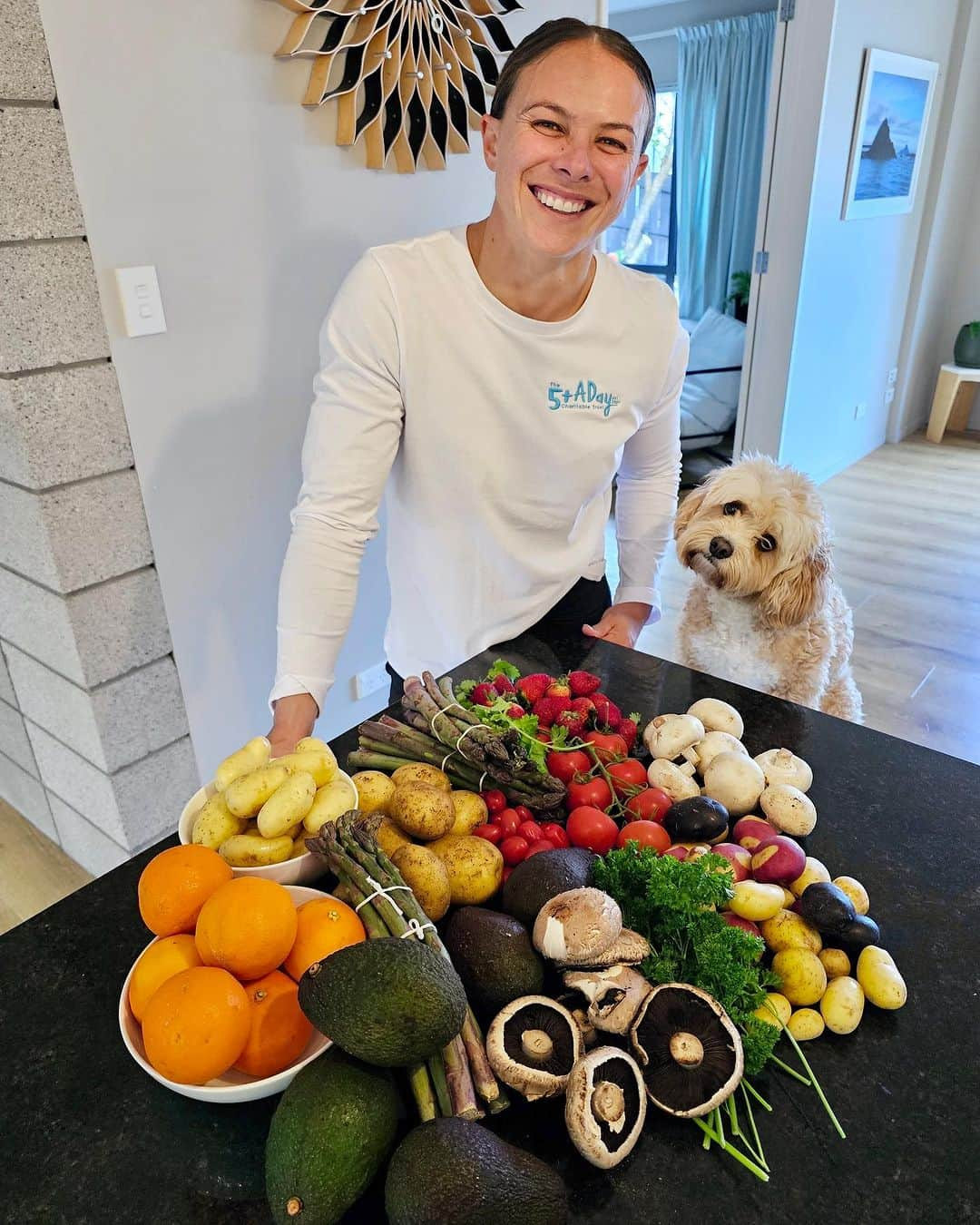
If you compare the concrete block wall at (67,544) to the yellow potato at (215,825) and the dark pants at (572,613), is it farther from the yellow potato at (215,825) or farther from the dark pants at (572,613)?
the yellow potato at (215,825)

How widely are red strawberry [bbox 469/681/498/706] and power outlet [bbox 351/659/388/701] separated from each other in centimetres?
125

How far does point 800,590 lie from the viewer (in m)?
1.77

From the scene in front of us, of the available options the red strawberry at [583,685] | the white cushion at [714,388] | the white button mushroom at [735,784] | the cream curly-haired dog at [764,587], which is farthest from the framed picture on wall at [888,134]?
the white button mushroom at [735,784]

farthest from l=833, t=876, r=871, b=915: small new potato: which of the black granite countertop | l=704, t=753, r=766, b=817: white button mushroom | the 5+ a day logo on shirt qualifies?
the 5+ a day logo on shirt

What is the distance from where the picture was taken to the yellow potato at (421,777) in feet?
2.94

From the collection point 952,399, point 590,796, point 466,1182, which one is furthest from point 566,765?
point 952,399

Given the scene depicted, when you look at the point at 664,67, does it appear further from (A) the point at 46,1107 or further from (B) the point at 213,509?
(A) the point at 46,1107

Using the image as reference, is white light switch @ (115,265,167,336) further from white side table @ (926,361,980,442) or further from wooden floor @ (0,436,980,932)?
white side table @ (926,361,980,442)

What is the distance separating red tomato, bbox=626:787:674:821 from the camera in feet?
3.03

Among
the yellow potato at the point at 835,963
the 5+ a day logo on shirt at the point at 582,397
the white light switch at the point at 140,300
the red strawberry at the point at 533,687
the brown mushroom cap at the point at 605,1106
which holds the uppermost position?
the white light switch at the point at 140,300

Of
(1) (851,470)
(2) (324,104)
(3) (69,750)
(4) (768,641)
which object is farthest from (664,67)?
(3) (69,750)

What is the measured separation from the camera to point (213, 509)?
1846 millimetres

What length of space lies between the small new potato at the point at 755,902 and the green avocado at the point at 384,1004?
0.96ft

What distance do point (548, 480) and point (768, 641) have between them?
766mm
